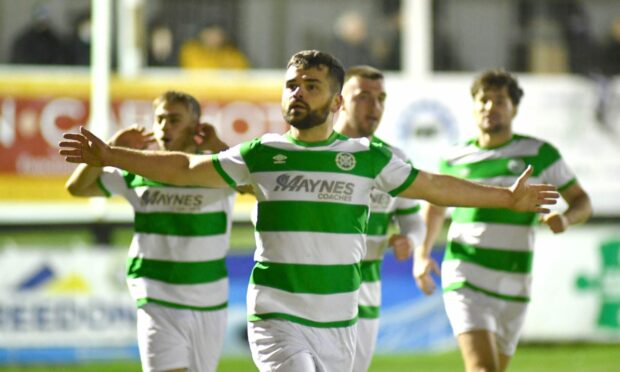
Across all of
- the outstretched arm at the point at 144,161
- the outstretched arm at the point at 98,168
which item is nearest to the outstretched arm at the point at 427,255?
the outstretched arm at the point at 98,168

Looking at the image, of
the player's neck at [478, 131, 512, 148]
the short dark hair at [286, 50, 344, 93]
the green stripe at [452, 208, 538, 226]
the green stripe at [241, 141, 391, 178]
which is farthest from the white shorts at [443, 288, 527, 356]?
the short dark hair at [286, 50, 344, 93]

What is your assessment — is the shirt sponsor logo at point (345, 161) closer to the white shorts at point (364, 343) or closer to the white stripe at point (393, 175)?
the white stripe at point (393, 175)

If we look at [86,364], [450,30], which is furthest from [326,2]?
[86,364]

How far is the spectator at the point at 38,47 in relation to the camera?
53.1ft

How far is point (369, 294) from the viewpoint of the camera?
8594 millimetres

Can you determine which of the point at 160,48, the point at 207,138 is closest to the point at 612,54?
the point at 160,48

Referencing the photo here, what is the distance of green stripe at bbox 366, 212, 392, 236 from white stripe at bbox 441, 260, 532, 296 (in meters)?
0.54

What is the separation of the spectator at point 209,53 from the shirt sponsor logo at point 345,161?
400 inches

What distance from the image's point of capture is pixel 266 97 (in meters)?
16.3

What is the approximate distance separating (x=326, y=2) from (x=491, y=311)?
10316mm

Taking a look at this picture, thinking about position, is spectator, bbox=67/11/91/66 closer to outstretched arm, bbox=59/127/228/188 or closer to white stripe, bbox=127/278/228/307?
white stripe, bbox=127/278/228/307

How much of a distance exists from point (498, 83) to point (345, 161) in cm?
243

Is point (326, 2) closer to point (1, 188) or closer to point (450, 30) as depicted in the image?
point (450, 30)

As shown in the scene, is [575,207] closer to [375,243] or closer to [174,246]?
[375,243]
